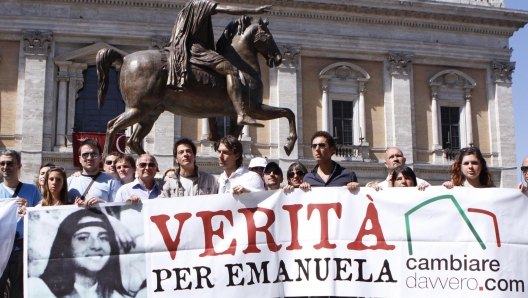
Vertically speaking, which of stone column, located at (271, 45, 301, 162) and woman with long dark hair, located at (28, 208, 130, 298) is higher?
stone column, located at (271, 45, 301, 162)

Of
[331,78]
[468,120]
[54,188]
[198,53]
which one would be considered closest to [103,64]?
[198,53]

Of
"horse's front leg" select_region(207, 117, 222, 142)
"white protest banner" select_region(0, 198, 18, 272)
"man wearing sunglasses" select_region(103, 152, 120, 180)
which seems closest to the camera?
"white protest banner" select_region(0, 198, 18, 272)

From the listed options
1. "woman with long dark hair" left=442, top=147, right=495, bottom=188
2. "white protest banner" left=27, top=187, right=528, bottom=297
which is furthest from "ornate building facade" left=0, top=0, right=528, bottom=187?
"white protest banner" left=27, top=187, right=528, bottom=297

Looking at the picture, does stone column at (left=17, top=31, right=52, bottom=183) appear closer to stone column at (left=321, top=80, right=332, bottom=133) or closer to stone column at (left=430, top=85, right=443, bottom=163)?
stone column at (left=321, top=80, right=332, bottom=133)

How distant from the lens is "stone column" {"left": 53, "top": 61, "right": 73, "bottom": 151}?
24.3 metres

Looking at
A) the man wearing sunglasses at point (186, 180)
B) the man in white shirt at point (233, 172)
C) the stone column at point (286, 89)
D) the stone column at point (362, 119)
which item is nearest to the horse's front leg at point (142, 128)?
the man wearing sunglasses at point (186, 180)

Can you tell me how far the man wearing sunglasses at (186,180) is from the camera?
19.3 ft

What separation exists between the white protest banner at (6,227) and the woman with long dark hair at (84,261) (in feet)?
1.49

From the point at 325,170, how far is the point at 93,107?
20.2 metres

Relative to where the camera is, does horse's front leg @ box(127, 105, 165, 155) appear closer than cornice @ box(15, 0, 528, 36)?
Yes

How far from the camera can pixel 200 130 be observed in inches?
1008

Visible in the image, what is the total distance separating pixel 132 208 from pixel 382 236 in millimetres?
1956

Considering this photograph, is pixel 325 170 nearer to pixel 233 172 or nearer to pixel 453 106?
pixel 233 172

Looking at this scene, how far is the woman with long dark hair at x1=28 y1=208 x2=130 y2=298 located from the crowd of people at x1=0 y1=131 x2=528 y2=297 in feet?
0.08
